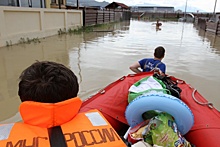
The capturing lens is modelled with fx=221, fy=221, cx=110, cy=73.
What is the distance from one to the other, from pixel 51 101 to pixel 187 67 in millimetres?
4763

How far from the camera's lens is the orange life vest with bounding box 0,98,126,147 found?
0.93 meters

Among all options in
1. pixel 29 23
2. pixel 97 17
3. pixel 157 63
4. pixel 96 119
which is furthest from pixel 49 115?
pixel 97 17

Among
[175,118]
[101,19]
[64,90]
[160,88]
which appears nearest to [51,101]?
[64,90]

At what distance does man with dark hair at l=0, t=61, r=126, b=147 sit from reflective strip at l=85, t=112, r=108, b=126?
0.08 m

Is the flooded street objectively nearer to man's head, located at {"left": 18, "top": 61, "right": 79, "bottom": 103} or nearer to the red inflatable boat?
the red inflatable boat

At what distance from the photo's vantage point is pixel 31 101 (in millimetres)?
959

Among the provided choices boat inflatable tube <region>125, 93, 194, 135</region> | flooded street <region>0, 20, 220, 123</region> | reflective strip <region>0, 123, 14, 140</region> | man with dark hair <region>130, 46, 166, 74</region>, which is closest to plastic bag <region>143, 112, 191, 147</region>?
boat inflatable tube <region>125, 93, 194, 135</region>

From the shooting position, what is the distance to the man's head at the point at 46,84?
0.95 meters

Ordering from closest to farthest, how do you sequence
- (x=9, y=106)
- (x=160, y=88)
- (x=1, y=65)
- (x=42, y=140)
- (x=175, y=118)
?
1. (x=42, y=140)
2. (x=175, y=118)
3. (x=160, y=88)
4. (x=9, y=106)
5. (x=1, y=65)

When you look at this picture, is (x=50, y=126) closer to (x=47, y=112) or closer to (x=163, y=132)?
(x=47, y=112)

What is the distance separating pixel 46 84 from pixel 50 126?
0.20 m

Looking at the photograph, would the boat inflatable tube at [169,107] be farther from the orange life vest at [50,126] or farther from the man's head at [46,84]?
the man's head at [46,84]

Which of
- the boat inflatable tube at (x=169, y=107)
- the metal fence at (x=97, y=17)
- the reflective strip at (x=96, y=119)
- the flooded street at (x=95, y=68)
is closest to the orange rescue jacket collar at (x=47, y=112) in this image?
the reflective strip at (x=96, y=119)

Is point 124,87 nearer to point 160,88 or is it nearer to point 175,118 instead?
point 160,88
